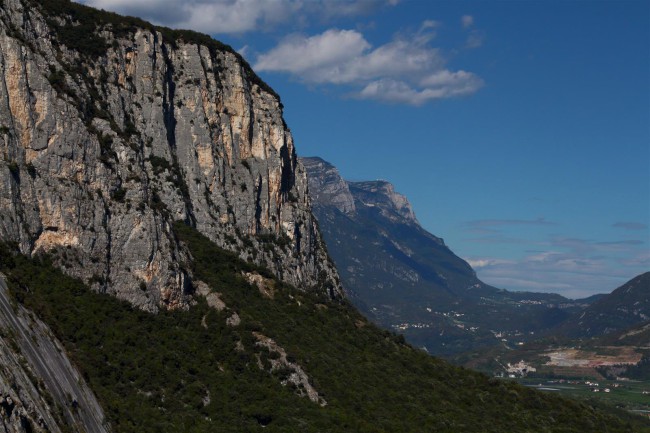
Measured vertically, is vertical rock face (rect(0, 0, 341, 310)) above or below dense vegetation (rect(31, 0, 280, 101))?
below

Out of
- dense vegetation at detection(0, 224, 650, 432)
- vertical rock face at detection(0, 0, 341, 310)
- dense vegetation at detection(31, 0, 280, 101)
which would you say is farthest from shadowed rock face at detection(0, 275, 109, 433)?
dense vegetation at detection(31, 0, 280, 101)

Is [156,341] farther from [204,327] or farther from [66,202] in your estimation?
[66,202]

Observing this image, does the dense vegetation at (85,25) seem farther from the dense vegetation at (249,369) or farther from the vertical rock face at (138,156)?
the dense vegetation at (249,369)

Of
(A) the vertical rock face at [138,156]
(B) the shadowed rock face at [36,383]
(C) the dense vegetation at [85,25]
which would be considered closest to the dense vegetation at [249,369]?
(B) the shadowed rock face at [36,383]

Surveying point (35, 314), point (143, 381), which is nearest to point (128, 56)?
point (143, 381)

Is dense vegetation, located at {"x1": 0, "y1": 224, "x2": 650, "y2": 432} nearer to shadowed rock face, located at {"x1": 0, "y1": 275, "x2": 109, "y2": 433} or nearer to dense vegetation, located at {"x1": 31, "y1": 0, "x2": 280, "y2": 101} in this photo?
shadowed rock face, located at {"x1": 0, "y1": 275, "x2": 109, "y2": 433}

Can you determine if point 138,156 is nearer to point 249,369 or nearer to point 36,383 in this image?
point 249,369
